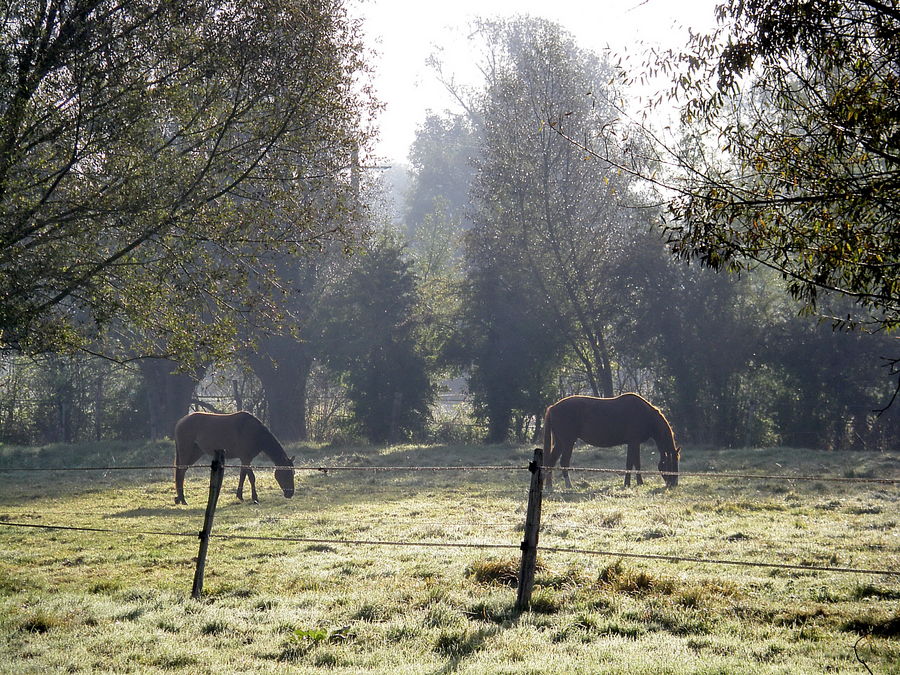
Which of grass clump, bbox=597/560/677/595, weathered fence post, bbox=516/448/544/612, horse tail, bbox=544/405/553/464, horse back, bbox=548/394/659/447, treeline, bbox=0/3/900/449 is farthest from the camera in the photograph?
treeline, bbox=0/3/900/449

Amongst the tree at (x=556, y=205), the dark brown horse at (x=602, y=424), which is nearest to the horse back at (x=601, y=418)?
the dark brown horse at (x=602, y=424)

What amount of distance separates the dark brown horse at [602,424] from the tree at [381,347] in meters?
11.8

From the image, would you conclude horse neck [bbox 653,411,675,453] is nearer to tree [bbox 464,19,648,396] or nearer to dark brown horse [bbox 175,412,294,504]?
dark brown horse [bbox 175,412,294,504]

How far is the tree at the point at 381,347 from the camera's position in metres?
29.2

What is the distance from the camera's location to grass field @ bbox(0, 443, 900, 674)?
17.6 ft

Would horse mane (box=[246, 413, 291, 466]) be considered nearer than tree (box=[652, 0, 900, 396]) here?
No

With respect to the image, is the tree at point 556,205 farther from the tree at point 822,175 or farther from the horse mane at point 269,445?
the tree at point 822,175

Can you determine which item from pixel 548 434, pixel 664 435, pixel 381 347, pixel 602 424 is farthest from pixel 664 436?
pixel 381 347

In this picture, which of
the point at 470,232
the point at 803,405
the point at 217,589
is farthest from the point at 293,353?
the point at 217,589

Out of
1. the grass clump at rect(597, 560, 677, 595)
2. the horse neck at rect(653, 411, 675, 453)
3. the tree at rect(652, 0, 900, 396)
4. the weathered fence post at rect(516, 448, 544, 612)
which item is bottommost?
the grass clump at rect(597, 560, 677, 595)

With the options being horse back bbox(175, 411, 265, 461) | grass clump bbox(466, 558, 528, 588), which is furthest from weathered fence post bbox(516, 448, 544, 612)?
horse back bbox(175, 411, 265, 461)

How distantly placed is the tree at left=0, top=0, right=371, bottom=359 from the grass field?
2.96m

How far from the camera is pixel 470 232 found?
97.2 ft

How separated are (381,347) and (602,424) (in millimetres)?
13122
